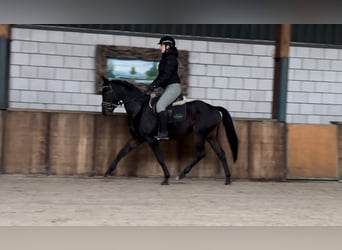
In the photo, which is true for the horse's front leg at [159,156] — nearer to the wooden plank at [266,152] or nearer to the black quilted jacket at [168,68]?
the black quilted jacket at [168,68]

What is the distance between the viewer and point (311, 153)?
1072cm

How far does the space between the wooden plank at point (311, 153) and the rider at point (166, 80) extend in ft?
9.92

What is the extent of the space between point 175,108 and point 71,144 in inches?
91.5

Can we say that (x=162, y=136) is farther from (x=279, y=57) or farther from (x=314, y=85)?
(x=314, y=85)

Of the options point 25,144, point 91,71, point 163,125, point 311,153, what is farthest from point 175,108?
point 311,153

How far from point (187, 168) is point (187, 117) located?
3.41ft

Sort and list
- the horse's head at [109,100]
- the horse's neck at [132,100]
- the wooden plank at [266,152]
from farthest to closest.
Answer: the wooden plank at [266,152]
the horse's head at [109,100]
the horse's neck at [132,100]

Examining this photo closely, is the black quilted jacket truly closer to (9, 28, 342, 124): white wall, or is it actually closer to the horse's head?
the horse's head

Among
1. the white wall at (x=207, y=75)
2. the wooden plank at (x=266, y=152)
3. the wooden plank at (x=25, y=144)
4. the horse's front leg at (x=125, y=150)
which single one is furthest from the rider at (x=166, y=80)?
the white wall at (x=207, y=75)

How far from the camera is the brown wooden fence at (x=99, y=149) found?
984 centimetres

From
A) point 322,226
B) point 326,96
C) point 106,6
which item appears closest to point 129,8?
point 106,6

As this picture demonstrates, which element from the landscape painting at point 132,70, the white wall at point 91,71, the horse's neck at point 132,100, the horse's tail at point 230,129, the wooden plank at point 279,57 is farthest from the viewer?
the landscape painting at point 132,70

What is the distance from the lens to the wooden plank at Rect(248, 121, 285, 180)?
10.6 metres

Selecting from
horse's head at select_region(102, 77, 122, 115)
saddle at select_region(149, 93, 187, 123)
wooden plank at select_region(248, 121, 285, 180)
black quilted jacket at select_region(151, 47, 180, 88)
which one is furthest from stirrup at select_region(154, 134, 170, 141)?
wooden plank at select_region(248, 121, 285, 180)
